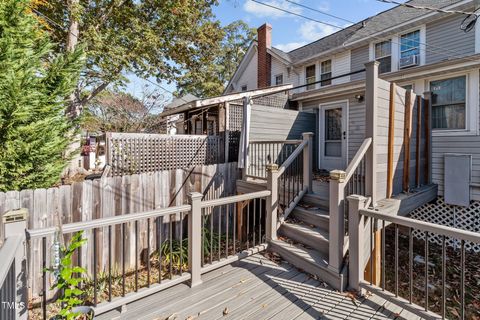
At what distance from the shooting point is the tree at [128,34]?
31.3ft

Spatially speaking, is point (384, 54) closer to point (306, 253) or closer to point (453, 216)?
point (453, 216)

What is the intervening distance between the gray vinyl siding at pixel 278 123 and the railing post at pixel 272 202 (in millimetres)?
2980

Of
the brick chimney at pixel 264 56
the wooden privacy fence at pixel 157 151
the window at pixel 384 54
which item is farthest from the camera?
the brick chimney at pixel 264 56

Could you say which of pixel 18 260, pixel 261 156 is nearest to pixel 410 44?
pixel 261 156

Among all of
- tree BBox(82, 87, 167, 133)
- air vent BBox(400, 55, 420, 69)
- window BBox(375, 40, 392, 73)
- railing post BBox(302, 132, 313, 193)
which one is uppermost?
window BBox(375, 40, 392, 73)

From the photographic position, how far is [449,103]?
23.1ft

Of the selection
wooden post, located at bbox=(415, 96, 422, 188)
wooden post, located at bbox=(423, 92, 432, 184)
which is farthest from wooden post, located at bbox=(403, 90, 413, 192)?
wooden post, located at bbox=(423, 92, 432, 184)

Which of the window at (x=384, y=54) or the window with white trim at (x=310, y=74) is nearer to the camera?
the window at (x=384, y=54)

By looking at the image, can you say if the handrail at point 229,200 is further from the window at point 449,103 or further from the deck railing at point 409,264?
the window at point 449,103

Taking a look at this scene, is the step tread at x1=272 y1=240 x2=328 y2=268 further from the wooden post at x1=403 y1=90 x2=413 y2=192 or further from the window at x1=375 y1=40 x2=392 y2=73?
the window at x1=375 y1=40 x2=392 y2=73

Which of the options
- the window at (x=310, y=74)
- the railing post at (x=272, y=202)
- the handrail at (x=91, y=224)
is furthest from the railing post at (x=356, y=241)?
the window at (x=310, y=74)

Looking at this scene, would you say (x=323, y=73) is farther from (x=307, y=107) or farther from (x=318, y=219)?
(x=318, y=219)

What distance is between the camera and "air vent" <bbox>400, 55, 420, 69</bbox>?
8.32m

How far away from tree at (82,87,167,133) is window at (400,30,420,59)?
1056 cm
